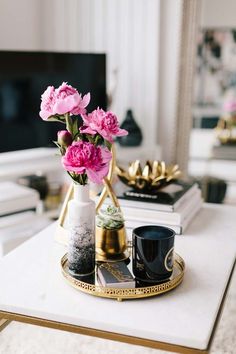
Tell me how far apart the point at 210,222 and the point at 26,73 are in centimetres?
140

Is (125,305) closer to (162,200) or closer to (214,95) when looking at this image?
(162,200)

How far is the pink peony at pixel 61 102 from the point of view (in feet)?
3.39

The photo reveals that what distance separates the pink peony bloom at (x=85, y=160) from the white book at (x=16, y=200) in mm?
1274

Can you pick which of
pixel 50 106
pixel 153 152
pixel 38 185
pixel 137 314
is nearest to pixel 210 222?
pixel 137 314

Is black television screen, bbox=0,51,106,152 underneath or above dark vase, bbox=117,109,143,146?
above

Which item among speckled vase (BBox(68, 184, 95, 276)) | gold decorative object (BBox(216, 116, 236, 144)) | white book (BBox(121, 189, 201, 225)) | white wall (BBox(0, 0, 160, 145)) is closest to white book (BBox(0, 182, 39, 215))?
white book (BBox(121, 189, 201, 225))

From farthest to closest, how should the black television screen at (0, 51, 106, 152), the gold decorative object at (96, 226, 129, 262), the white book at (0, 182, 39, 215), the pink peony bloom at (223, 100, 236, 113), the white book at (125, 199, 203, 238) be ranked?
the pink peony bloom at (223, 100, 236, 113), the black television screen at (0, 51, 106, 152), the white book at (0, 182, 39, 215), the white book at (125, 199, 203, 238), the gold decorative object at (96, 226, 129, 262)

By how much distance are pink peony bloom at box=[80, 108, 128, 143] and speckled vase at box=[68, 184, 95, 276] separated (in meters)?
0.13

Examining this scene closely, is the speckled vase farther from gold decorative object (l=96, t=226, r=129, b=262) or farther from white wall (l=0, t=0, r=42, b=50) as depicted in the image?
white wall (l=0, t=0, r=42, b=50)

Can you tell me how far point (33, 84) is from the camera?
98.8 inches

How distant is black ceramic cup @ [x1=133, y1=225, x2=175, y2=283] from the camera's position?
108cm

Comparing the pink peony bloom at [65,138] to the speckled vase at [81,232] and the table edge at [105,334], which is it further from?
the table edge at [105,334]

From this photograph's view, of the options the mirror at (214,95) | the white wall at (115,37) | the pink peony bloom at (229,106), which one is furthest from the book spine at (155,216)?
the pink peony bloom at (229,106)

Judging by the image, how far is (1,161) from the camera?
2.42 metres
